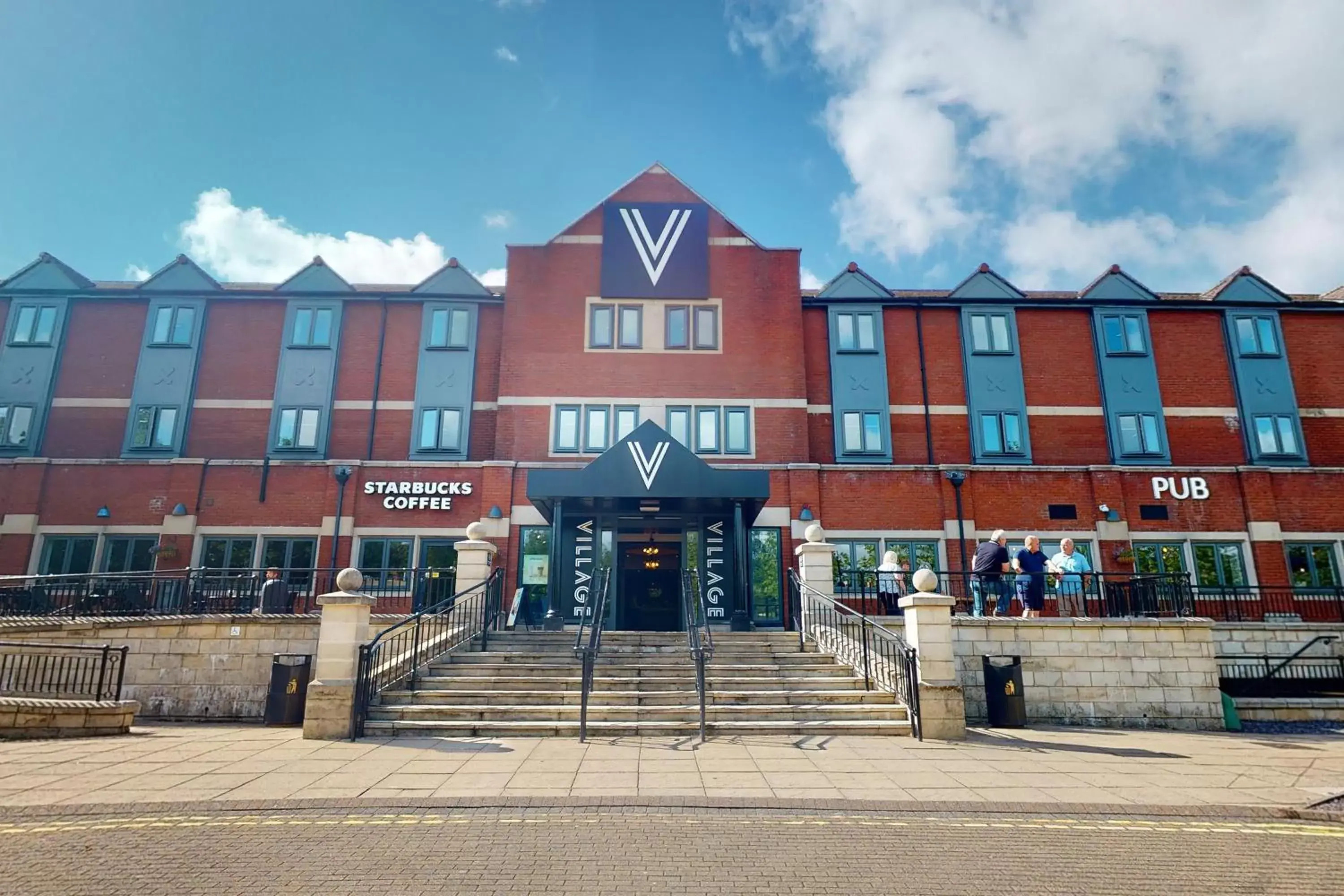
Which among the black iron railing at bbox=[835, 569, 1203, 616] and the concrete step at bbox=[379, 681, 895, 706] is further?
the black iron railing at bbox=[835, 569, 1203, 616]

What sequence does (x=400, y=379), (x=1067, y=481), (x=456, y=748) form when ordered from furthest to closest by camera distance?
(x=400, y=379)
(x=1067, y=481)
(x=456, y=748)

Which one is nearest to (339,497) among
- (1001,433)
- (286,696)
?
(286,696)

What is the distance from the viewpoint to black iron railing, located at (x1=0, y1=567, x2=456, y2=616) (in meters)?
13.8

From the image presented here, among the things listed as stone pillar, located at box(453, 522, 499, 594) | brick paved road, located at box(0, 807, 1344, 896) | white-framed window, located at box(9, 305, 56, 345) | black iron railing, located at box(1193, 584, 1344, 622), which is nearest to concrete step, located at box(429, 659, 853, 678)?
stone pillar, located at box(453, 522, 499, 594)

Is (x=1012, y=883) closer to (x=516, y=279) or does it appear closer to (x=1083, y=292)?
(x=516, y=279)

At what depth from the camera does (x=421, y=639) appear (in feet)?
37.6

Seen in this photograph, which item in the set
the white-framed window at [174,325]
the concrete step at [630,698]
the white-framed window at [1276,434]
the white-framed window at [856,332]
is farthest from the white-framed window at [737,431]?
the white-framed window at [174,325]

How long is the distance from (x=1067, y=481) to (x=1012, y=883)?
1649cm

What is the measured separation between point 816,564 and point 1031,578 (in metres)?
3.80

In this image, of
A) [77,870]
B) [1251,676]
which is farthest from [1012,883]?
[1251,676]

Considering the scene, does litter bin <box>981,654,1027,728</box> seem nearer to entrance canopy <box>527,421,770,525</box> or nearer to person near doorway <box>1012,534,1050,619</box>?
person near doorway <box>1012,534,1050,619</box>

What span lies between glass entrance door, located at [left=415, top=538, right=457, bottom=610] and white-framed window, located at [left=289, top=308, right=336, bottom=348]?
6643 mm

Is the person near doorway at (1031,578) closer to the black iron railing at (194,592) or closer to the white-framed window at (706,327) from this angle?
the white-framed window at (706,327)

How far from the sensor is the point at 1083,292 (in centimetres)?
2089
